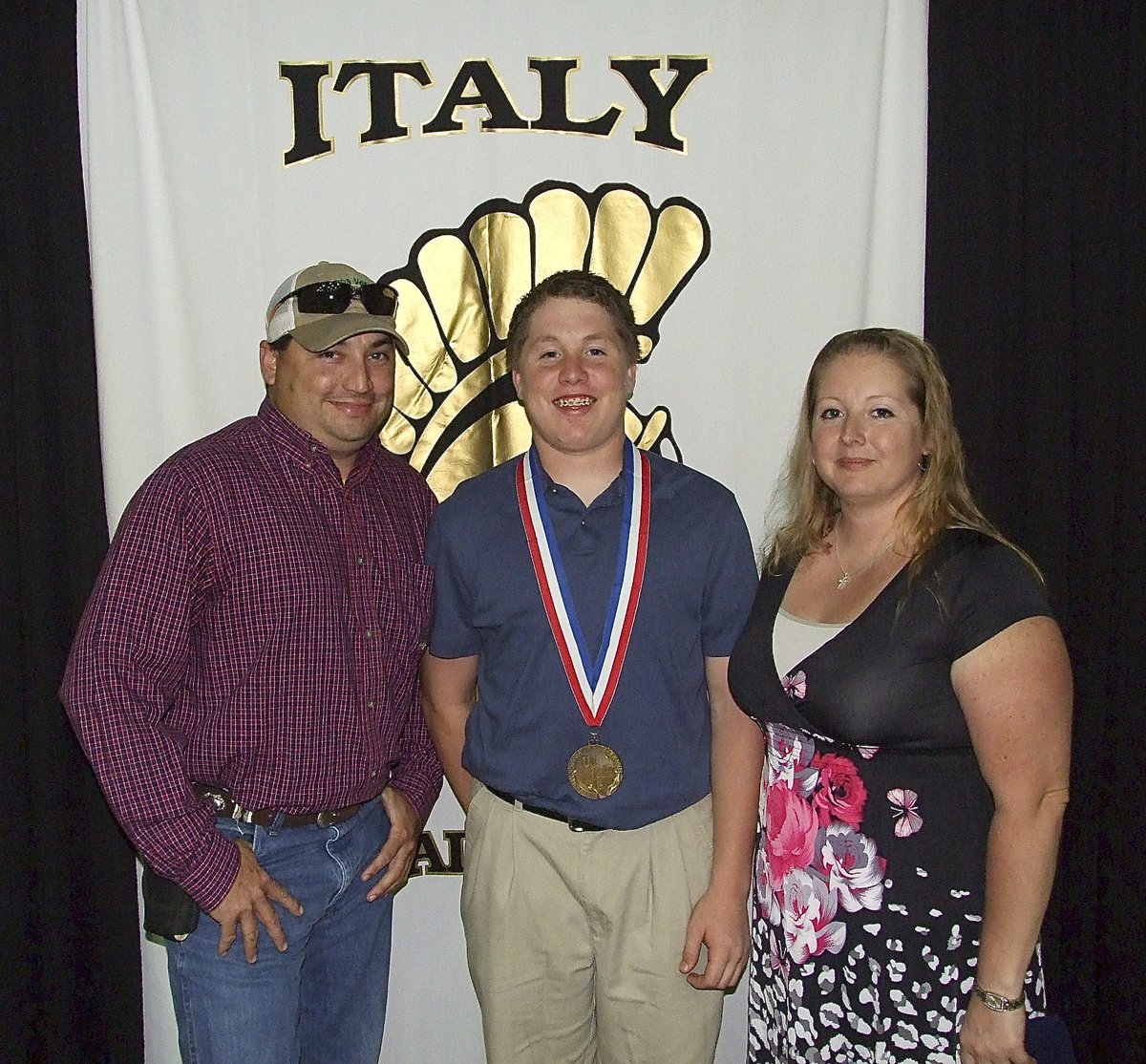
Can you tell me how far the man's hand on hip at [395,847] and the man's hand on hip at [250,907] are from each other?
20cm

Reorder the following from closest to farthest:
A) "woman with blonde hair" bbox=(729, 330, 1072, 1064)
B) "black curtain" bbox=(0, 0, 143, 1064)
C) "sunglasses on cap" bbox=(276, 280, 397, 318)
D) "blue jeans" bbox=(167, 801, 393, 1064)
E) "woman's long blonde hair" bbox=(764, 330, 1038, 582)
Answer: "woman with blonde hair" bbox=(729, 330, 1072, 1064), "woman's long blonde hair" bbox=(764, 330, 1038, 582), "blue jeans" bbox=(167, 801, 393, 1064), "sunglasses on cap" bbox=(276, 280, 397, 318), "black curtain" bbox=(0, 0, 143, 1064)

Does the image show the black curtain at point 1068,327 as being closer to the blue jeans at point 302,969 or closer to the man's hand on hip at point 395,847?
the man's hand on hip at point 395,847

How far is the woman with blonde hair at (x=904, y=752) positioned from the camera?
1.44 m

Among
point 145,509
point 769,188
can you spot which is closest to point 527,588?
point 145,509

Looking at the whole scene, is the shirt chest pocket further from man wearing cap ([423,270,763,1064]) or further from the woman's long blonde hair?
the woman's long blonde hair

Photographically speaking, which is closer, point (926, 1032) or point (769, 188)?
point (926, 1032)

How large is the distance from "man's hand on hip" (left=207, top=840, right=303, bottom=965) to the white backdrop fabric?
3.25 feet

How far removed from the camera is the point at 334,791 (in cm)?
174

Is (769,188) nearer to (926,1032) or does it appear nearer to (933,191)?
(933,191)

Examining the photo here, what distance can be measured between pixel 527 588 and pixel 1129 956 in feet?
5.37

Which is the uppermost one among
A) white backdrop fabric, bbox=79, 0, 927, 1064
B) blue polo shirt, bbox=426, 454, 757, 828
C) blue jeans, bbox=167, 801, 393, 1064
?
white backdrop fabric, bbox=79, 0, 927, 1064

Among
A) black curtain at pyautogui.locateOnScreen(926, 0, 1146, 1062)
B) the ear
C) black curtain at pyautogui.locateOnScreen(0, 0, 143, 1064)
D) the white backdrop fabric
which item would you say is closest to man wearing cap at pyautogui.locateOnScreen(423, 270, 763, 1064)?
the ear

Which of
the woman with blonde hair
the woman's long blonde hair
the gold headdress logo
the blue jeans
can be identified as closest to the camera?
the woman with blonde hair

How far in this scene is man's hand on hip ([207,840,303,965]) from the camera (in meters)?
1.63
